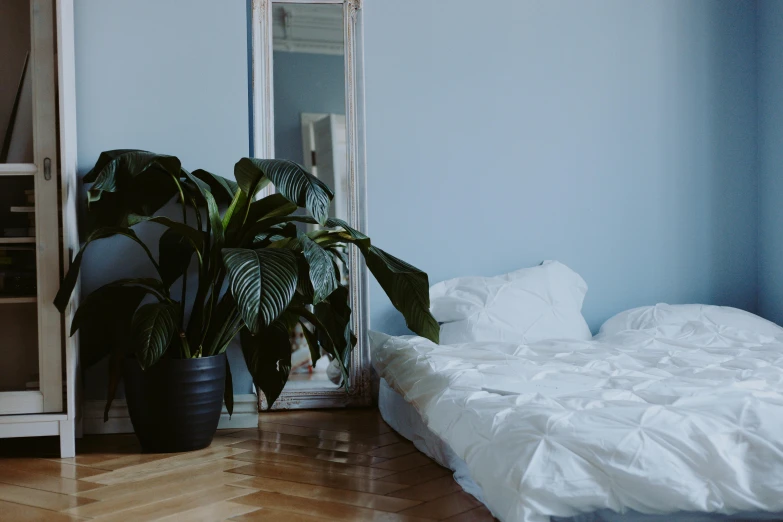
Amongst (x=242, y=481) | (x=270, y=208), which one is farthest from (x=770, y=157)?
(x=242, y=481)

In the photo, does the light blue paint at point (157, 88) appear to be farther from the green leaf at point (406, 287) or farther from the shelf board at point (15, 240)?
the green leaf at point (406, 287)

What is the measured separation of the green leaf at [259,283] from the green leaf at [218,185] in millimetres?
457

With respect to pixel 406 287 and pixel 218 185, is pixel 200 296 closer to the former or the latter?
pixel 218 185

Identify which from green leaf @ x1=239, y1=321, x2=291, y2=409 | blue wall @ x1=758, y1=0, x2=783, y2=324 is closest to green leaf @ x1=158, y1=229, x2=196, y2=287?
green leaf @ x1=239, y1=321, x2=291, y2=409

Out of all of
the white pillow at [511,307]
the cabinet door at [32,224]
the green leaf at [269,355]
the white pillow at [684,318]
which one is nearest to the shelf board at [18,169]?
the cabinet door at [32,224]

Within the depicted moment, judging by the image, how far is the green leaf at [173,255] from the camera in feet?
7.14

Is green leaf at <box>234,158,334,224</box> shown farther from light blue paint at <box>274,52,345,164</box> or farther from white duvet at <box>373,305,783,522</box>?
light blue paint at <box>274,52,345,164</box>

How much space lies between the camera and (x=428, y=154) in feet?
9.55

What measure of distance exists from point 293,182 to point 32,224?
823 millimetres

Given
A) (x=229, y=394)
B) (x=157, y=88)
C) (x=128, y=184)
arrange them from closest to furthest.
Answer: (x=128, y=184)
(x=229, y=394)
(x=157, y=88)

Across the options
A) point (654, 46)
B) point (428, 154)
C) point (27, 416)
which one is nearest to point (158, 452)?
point (27, 416)

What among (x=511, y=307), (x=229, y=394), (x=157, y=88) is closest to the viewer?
(x=229, y=394)

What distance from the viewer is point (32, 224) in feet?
6.83

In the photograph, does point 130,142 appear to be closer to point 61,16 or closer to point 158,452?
point 61,16
